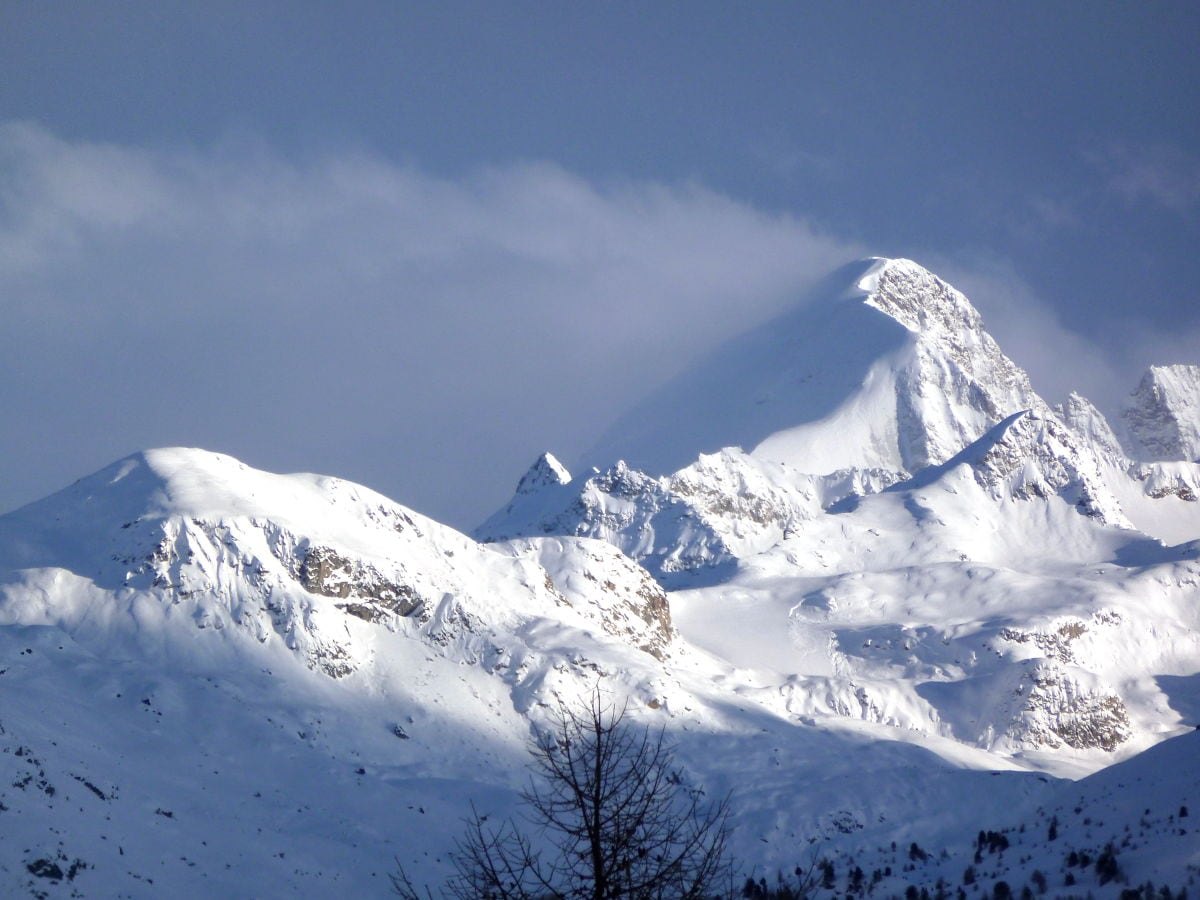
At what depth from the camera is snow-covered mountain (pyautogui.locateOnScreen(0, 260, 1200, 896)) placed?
40.2 meters

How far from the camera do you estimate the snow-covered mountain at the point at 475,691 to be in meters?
40.2

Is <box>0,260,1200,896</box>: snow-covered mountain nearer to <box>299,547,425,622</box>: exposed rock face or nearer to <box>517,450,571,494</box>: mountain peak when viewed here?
<box>299,547,425,622</box>: exposed rock face

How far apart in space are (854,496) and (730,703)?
3720 inches

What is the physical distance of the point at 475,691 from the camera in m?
77.2

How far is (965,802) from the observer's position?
69750 millimetres

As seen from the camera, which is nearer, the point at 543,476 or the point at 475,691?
the point at 475,691

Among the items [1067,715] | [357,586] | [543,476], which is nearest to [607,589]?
[357,586]

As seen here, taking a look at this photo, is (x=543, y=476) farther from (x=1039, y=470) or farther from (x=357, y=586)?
(x=357, y=586)

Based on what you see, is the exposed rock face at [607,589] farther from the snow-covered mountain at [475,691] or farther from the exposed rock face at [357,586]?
the exposed rock face at [357,586]

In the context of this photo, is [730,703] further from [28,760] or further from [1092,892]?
[1092,892]

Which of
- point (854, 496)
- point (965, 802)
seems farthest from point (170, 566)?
point (854, 496)

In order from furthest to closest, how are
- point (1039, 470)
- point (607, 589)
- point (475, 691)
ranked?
point (1039, 470)
point (607, 589)
point (475, 691)

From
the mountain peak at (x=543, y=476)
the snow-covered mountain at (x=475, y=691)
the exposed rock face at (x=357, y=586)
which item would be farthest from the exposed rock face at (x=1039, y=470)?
the exposed rock face at (x=357, y=586)

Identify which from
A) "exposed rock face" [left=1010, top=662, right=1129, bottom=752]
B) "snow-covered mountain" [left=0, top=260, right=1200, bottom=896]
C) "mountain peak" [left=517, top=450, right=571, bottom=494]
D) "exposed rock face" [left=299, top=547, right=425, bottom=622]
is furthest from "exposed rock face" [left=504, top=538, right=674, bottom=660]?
"mountain peak" [left=517, top=450, right=571, bottom=494]
